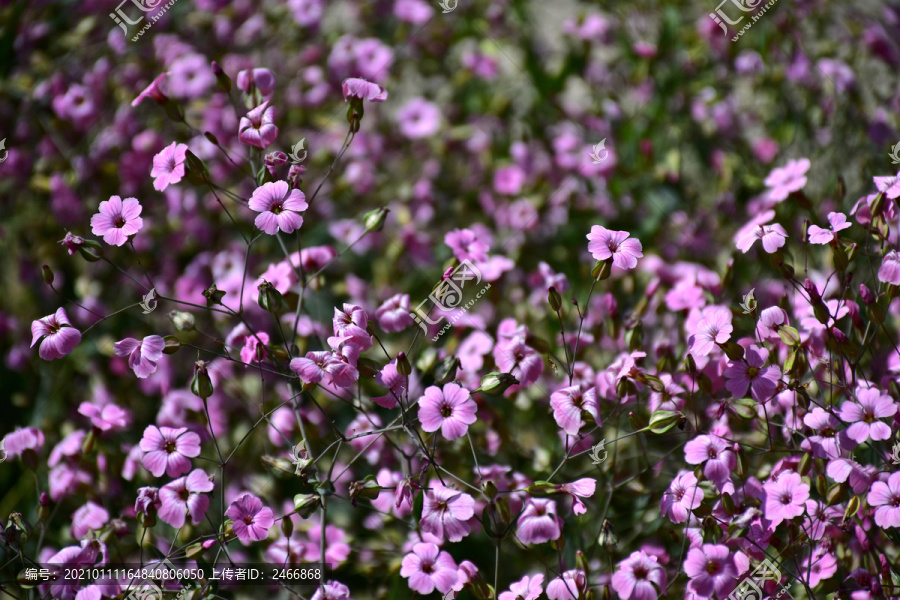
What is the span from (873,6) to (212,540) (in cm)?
246

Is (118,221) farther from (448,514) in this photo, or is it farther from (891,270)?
(891,270)

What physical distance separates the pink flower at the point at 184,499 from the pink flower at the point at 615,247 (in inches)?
25.0

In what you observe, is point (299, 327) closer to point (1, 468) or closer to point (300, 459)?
point (300, 459)

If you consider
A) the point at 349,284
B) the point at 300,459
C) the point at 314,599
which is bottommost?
the point at 349,284

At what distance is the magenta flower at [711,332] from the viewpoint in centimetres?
97

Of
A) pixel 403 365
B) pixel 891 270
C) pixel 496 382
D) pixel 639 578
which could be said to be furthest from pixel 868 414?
pixel 403 365

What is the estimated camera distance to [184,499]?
1002mm

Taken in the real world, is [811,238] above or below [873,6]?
above

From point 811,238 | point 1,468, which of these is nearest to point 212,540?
point 1,468

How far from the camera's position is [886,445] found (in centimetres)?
107

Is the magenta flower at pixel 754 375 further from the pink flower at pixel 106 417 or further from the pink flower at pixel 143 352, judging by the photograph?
the pink flower at pixel 106 417

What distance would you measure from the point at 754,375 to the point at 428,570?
0.53 m

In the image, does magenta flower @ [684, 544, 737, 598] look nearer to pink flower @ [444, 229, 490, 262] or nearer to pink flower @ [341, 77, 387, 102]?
pink flower @ [444, 229, 490, 262]

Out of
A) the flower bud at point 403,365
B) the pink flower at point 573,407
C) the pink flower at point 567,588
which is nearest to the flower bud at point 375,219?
the flower bud at point 403,365
